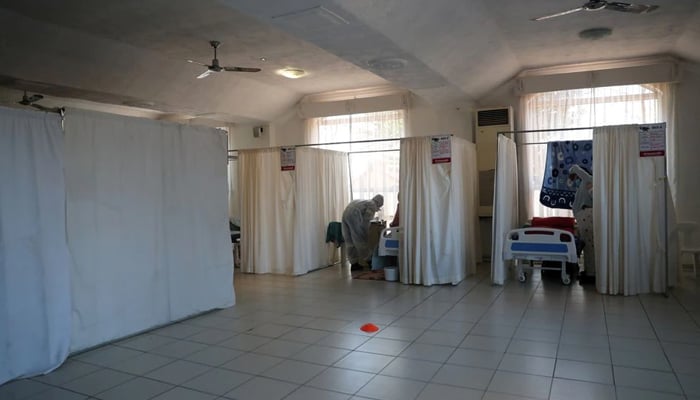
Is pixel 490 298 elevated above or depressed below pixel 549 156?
below

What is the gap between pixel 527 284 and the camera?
264 inches

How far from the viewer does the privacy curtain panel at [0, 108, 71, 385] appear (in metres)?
3.71

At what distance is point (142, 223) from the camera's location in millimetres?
4875

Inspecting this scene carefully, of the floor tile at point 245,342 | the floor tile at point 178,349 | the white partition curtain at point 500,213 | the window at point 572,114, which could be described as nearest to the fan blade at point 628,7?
the white partition curtain at point 500,213

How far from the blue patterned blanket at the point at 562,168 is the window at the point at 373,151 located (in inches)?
109

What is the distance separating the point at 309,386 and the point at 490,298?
322 centimetres

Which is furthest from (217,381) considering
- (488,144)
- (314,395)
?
(488,144)

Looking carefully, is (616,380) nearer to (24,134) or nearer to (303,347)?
(303,347)

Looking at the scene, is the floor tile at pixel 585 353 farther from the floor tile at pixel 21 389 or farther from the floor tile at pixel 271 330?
the floor tile at pixel 21 389

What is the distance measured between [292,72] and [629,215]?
5669 mm

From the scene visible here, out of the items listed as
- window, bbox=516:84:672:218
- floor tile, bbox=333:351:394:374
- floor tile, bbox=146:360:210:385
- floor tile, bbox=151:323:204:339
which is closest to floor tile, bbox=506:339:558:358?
floor tile, bbox=333:351:394:374

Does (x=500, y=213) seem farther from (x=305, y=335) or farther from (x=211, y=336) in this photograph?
(x=211, y=336)

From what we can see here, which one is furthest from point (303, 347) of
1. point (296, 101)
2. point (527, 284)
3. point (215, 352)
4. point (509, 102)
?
point (296, 101)

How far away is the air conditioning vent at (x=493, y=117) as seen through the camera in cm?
838
